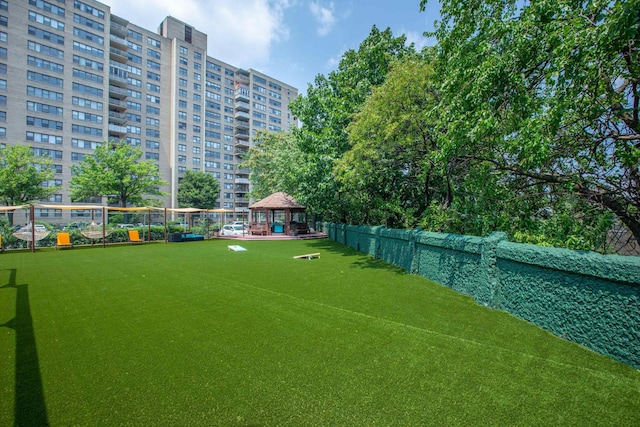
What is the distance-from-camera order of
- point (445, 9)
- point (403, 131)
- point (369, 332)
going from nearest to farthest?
point (369, 332) → point (445, 9) → point (403, 131)

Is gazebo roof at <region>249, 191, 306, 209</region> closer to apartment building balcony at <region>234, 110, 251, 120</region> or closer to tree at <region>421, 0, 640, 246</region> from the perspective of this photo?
tree at <region>421, 0, 640, 246</region>

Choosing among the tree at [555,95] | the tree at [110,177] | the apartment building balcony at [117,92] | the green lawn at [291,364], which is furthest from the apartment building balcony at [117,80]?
the tree at [555,95]

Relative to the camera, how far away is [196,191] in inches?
2013

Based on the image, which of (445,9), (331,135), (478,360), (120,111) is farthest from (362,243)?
(120,111)

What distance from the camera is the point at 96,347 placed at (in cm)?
442

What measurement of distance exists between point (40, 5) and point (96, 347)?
58689 mm

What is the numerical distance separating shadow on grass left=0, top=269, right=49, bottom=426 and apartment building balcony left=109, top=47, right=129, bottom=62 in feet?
189

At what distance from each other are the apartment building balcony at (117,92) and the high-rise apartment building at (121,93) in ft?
0.52

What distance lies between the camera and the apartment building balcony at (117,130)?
48438 millimetres

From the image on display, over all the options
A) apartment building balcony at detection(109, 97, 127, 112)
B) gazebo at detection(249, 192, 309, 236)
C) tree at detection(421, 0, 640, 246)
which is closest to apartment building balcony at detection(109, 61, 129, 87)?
apartment building balcony at detection(109, 97, 127, 112)

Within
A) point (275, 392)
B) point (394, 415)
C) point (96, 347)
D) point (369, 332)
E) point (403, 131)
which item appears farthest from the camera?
point (403, 131)

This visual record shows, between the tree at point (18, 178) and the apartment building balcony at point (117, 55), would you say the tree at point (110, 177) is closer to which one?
the tree at point (18, 178)

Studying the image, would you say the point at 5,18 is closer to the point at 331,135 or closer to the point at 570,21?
the point at 331,135

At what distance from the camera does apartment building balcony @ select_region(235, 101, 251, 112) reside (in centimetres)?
6781
